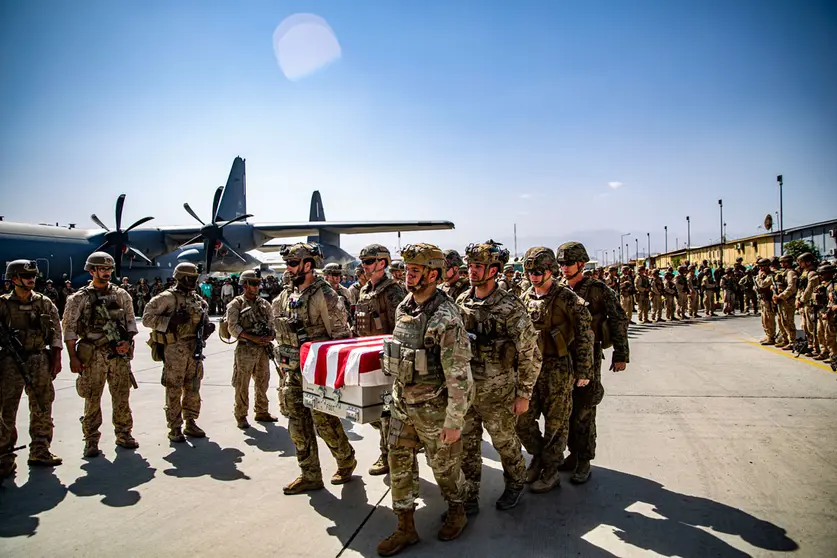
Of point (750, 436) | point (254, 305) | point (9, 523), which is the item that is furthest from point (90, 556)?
point (750, 436)

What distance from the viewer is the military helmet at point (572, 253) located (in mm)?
4367

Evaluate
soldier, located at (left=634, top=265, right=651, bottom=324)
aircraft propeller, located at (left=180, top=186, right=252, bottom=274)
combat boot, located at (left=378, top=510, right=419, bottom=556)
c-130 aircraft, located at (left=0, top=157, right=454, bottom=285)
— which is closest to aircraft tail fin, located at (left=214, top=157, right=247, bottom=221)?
c-130 aircraft, located at (left=0, top=157, right=454, bottom=285)

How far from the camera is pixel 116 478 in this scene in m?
4.31

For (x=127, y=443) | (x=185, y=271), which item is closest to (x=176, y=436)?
(x=127, y=443)

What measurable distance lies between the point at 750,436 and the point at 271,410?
18.6ft

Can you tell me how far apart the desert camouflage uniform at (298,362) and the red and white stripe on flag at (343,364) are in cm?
41

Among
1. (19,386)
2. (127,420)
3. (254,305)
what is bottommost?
(127,420)

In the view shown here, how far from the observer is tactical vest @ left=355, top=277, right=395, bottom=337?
4.81 m

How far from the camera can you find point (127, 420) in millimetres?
5145

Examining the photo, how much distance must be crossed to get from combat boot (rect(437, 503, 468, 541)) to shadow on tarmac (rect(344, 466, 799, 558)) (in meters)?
0.05

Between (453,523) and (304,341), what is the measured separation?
1856 mm

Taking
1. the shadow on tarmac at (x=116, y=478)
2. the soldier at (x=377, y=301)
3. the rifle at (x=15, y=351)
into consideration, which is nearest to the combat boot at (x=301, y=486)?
the soldier at (x=377, y=301)

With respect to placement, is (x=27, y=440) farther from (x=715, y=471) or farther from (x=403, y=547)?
(x=715, y=471)

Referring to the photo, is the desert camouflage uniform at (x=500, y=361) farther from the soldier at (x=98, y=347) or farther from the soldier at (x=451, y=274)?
the soldier at (x=98, y=347)
